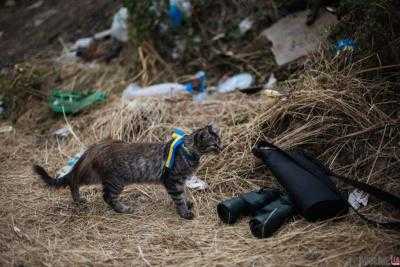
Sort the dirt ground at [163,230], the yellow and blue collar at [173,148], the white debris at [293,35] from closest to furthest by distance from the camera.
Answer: the dirt ground at [163,230] → the yellow and blue collar at [173,148] → the white debris at [293,35]

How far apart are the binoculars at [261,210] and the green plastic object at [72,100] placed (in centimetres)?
342

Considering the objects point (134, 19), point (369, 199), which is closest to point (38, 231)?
point (369, 199)

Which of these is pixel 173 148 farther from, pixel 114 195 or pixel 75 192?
pixel 75 192

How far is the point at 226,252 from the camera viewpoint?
12.4 ft

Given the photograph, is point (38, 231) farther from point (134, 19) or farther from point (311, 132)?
point (134, 19)

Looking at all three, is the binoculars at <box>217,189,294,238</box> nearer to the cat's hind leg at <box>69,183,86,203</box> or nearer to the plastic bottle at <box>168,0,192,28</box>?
the cat's hind leg at <box>69,183,86,203</box>

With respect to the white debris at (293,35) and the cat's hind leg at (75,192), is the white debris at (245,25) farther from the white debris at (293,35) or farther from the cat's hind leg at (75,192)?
the cat's hind leg at (75,192)

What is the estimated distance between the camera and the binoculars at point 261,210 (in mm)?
3906

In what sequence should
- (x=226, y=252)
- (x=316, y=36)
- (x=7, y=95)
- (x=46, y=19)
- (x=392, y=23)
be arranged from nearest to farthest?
(x=226, y=252)
(x=392, y=23)
(x=316, y=36)
(x=7, y=95)
(x=46, y=19)

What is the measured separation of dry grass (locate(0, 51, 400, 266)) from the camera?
3738 millimetres

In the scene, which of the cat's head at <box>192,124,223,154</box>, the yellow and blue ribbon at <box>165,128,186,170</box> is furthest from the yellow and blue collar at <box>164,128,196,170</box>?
the cat's head at <box>192,124,223,154</box>

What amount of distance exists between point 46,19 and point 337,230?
23.5 ft

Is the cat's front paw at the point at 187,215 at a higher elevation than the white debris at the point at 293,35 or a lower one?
higher

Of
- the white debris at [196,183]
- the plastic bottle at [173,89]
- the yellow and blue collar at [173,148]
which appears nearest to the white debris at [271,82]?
the plastic bottle at [173,89]
